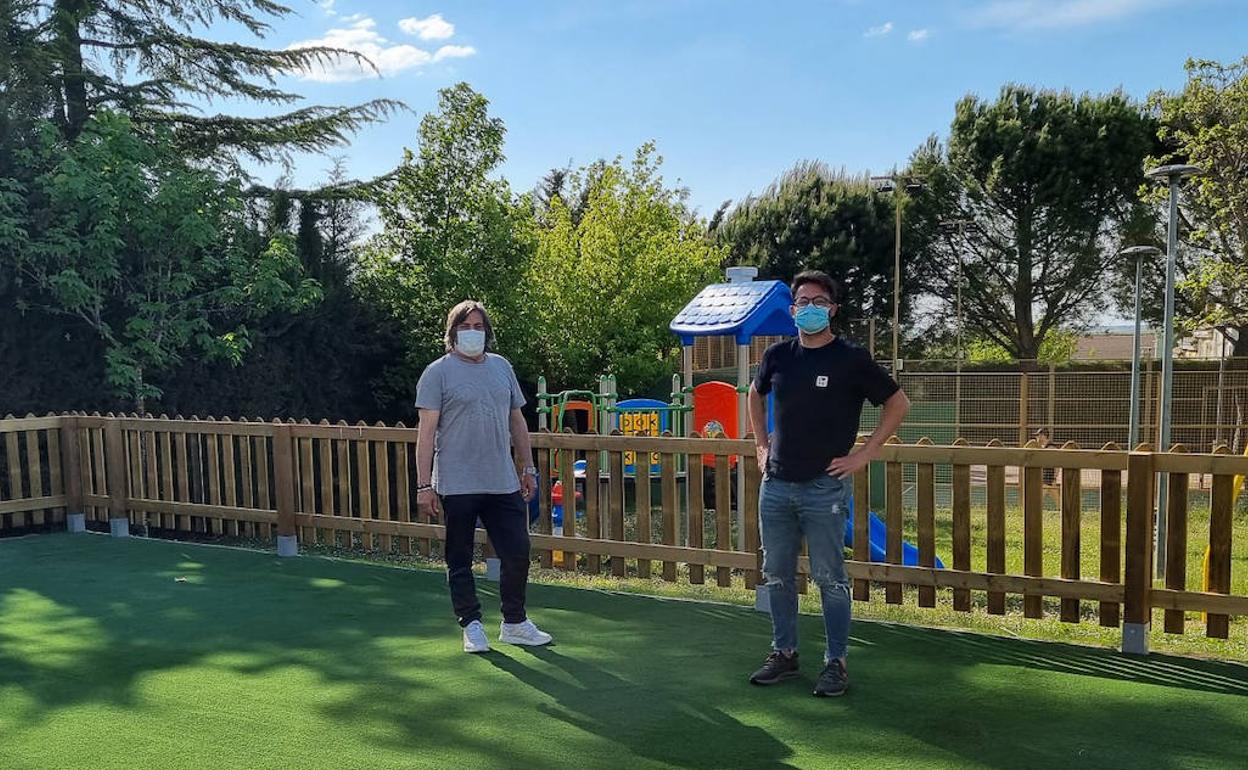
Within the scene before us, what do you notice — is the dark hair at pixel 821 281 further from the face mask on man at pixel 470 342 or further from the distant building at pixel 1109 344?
the distant building at pixel 1109 344

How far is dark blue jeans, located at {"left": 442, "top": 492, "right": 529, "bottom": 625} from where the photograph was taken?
484cm

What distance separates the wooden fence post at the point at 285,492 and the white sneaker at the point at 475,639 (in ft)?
11.0

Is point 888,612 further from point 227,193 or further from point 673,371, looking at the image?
point 673,371

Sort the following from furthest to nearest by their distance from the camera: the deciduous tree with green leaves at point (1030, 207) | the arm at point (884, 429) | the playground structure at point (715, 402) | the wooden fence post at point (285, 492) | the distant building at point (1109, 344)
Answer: the distant building at point (1109, 344)
the deciduous tree with green leaves at point (1030, 207)
the playground structure at point (715, 402)
the wooden fence post at point (285, 492)
the arm at point (884, 429)

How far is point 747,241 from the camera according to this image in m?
34.8

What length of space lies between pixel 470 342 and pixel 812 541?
1910 mm

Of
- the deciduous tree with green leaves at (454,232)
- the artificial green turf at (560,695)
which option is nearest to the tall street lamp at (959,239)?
the deciduous tree with green leaves at (454,232)

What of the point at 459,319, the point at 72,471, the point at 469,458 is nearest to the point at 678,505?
the point at 469,458

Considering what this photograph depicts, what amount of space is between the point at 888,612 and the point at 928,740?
7.51 ft

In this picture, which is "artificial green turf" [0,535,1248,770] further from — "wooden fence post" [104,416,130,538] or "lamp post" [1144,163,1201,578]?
"lamp post" [1144,163,1201,578]

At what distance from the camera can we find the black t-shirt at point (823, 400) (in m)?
3.97

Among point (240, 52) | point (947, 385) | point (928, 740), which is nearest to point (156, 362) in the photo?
point (240, 52)

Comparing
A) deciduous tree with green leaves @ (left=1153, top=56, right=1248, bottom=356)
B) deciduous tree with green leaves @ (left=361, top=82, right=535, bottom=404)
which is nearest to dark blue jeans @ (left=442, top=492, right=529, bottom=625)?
deciduous tree with green leaves @ (left=361, top=82, right=535, bottom=404)

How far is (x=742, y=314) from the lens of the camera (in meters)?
8.88
